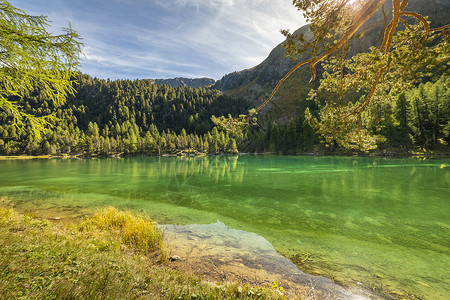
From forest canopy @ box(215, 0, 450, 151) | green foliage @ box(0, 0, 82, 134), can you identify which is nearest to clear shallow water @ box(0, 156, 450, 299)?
forest canopy @ box(215, 0, 450, 151)

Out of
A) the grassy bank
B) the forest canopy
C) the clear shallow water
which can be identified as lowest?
the clear shallow water

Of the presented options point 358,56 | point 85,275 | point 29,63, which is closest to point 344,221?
point 358,56

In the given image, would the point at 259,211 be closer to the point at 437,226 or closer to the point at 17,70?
the point at 437,226

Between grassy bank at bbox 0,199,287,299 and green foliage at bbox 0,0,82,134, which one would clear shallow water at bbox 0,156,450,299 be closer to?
grassy bank at bbox 0,199,287,299

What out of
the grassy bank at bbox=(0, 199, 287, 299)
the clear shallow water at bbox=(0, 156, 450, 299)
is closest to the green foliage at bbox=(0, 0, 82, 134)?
the grassy bank at bbox=(0, 199, 287, 299)

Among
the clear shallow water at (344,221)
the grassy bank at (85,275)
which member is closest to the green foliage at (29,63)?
the grassy bank at (85,275)

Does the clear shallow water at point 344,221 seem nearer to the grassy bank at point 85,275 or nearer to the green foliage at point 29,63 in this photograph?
the grassy bank at point 85,275

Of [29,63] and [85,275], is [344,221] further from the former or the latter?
[29,63]

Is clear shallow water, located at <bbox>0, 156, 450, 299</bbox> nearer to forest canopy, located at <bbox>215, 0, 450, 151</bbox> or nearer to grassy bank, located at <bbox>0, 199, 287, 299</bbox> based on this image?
grassy bank, located at <bbox>0, 199, 287, 299</bbox>

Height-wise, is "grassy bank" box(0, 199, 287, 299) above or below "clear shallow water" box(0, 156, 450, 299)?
above

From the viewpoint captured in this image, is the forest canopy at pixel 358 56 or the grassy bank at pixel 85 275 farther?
the forest canopy at pixel 358 56

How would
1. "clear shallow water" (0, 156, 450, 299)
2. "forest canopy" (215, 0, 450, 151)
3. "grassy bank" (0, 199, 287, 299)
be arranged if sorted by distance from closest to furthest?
"grassy bank" (0, 199, 287, 299) → "forest canopy" (215, 0, 450, 151) → "clear shallow water" (0, 156, 450, 299)

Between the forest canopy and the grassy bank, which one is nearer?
the grassy bank

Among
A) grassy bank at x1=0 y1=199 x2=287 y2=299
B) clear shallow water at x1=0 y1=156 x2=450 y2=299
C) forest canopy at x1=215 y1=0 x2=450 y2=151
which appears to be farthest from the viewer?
clear shallow water at x1=0 y1=156 x2=450 y2=299
